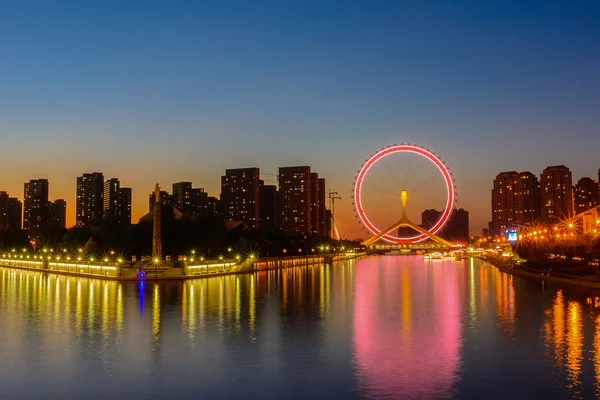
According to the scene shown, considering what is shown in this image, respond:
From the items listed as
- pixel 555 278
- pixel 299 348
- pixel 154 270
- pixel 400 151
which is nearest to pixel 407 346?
pixel 299 348

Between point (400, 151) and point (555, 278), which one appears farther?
point (400, 151)

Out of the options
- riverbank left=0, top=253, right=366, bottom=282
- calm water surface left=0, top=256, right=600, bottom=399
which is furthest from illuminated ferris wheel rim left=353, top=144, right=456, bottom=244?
calm water surface left=0, top=256, right=600, bottom=399

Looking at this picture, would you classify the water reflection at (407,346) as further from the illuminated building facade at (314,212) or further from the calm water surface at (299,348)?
the illuminated building facade at (314,212)

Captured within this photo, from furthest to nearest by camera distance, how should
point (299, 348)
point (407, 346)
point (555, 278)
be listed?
point (555, 278), point (407, 346), point (299, 348)

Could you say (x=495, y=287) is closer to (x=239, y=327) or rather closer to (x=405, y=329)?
(x=405, y=329)

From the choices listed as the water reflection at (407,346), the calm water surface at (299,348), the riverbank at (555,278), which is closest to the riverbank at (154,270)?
the calm water surface at (299,348)

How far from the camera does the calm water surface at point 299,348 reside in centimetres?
1357

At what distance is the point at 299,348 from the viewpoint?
714 inches

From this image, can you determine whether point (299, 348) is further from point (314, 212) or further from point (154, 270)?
point (314, 212)

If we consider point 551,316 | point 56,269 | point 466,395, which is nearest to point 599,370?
point 466,395

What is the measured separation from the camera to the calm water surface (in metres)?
13.6

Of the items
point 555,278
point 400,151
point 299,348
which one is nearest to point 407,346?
point 299,348

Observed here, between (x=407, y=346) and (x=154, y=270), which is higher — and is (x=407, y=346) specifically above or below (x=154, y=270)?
below

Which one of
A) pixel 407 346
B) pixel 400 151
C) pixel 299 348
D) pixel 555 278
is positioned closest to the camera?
pixel 299 348
